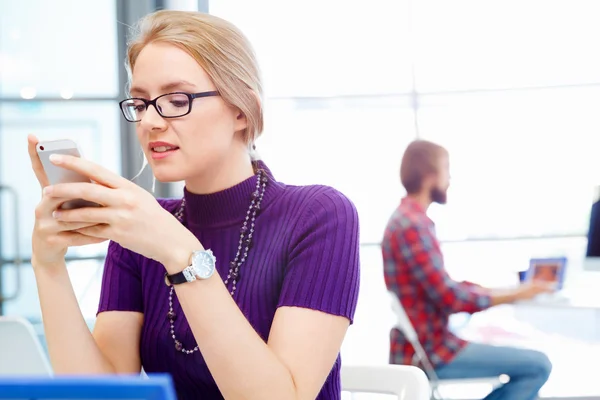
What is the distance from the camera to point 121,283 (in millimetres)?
1352

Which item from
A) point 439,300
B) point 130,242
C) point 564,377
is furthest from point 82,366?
point 564,377

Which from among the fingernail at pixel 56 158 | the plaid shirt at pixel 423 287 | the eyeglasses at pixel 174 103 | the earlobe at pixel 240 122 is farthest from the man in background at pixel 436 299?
the fingernail at pixel 56 158

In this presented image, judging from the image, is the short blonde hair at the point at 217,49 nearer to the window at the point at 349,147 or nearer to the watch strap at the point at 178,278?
the watch strap at the point at 178,278

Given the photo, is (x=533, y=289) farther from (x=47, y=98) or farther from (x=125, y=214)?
(x=47, y=98)

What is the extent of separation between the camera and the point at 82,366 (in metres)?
1.23

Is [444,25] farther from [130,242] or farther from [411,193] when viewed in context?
[130,242]

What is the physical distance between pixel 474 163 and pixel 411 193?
9.65 ft

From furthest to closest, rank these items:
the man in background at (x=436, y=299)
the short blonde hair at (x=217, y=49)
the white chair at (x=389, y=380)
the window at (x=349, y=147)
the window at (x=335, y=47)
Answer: the window at (x=349, y=147) → the window at (x=335, y=47) → the man in background at (x=436, y=299) → the white chair at (x=389, y=380) → the short blonde hair at (x=217, y=49)

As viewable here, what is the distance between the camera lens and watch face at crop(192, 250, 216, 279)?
98 centimetres

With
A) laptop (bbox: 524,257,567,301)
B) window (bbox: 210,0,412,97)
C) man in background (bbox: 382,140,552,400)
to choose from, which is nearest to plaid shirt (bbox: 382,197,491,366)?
man in background (bbox: 382,140,552,400)

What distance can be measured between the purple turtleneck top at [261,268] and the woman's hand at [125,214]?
0.26m

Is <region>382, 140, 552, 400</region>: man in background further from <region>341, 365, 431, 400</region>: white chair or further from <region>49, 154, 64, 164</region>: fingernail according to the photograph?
<region>49, 154, 64, 164</region>: fingernail

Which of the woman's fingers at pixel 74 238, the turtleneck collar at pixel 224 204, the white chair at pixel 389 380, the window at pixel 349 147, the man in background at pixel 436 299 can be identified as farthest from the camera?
the window at pixel 349 147

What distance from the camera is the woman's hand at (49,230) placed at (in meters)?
A: 1.04
